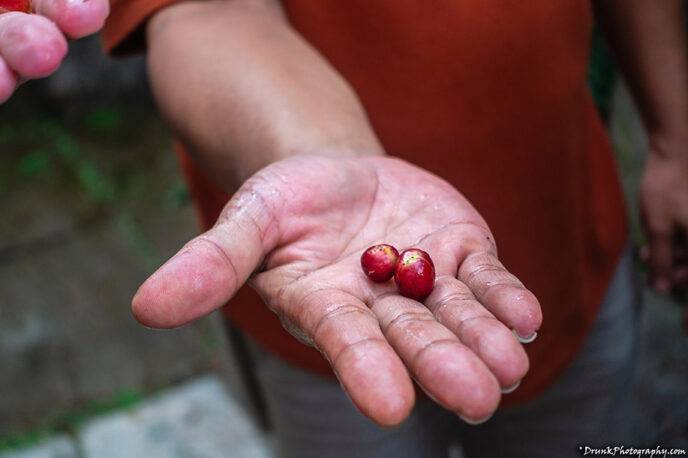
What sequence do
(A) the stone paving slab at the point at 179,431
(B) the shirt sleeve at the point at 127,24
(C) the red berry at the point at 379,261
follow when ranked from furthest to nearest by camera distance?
(A) the stone paving slab at the point at 179,431, (B) the shirt sleeve at the point at 127,24, (C) the red berry at the point at 379,261

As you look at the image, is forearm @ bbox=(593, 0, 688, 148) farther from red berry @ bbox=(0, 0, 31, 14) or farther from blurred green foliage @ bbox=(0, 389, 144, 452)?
blurred green foliage @ bbox=(0, 389, 144, 452)

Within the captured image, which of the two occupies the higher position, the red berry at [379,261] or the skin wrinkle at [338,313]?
the skin wrinkle at [338,313]

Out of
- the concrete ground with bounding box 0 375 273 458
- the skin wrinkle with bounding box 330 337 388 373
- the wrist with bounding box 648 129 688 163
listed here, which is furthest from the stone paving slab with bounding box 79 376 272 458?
the skin wrinkle with bounding box 330 337 388 373

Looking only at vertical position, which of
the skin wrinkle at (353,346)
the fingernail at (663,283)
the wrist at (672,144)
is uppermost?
the skin wrinkle at (353,346)

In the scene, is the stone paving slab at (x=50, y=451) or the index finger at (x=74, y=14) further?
the stone paving slab at (x=50, y=451)

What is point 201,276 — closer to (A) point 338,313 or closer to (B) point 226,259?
(B) point 226,259

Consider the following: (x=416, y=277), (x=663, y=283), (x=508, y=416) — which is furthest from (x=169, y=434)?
(x=416, y=277)

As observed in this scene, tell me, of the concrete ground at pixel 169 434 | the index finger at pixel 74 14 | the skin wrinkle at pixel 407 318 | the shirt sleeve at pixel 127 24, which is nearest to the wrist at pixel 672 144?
the skin wrinkle at pixel 407 318

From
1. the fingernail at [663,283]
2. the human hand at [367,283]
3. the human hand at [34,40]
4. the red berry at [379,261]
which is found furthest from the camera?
the fingernail at [663,283]

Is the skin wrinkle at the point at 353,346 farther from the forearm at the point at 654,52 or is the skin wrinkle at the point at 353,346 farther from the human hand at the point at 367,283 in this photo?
the forearm at the point at 654,52
